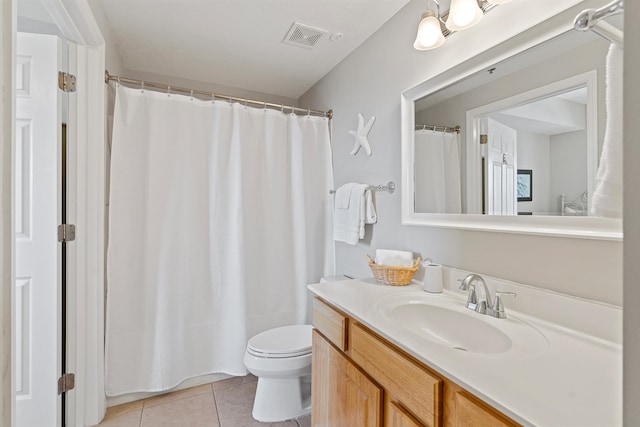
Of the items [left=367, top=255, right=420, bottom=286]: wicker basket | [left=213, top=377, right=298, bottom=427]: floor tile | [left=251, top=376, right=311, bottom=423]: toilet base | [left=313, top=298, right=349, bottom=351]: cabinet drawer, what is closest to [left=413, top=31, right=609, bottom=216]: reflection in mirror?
[left=367, top=255, right=420, bottom=286]: wicker basket

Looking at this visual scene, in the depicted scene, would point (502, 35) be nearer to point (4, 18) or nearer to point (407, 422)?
point (407, 422)

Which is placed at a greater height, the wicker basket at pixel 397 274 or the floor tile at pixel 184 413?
the wicker basket at pixel 397 274

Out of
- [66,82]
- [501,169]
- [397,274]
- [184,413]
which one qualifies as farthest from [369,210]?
[66,82]

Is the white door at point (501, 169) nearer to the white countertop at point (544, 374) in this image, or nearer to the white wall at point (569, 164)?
the white wall at point (569, 164)

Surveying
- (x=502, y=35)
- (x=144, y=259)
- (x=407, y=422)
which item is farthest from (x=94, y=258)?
(x=502, y=35)

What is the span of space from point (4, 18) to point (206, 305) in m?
1.71

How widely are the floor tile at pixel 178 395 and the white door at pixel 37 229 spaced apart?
0.49 m

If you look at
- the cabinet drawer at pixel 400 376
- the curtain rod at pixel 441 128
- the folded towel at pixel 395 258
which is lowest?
the cabinet drawer at pixel 400 376

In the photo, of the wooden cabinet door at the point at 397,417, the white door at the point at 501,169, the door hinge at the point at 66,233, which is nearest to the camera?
the wooden cabinet door at the point at 397,417

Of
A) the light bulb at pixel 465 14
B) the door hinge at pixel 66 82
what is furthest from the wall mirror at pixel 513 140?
the door hinge at pixel 66 82

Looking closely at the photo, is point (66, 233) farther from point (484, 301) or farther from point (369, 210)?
point (484, 301)

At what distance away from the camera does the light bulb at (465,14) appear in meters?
1.14

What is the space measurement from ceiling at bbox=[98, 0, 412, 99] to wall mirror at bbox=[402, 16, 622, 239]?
63cm

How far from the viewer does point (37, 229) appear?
142cm
